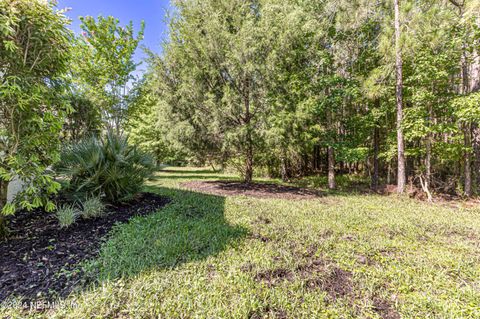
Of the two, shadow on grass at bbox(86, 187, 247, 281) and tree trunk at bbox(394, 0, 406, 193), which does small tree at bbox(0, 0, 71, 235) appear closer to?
shadow on grass at bbox(86, 187, 247, 281)

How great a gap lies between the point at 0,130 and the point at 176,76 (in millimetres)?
6970

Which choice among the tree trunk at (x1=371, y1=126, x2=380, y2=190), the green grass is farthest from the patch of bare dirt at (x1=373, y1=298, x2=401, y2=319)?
the tree trunk at (x1=371, y1=126, x2=380, y2=190)

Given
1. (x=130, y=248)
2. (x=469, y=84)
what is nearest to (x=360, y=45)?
(x=469, y=84)

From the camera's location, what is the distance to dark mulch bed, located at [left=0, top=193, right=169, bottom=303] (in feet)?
6.29

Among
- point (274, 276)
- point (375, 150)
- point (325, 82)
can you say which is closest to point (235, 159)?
point (325, 82)

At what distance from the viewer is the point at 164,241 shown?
287cm

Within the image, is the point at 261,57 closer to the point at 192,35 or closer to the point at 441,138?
the point at 192,35

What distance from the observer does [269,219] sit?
4.06 m

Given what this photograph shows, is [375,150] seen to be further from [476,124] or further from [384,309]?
[384,309]

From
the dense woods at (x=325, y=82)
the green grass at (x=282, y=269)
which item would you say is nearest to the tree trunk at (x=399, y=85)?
the dense woods at (x=325, y=82)

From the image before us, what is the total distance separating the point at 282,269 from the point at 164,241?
163 cm

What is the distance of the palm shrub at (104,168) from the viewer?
3.88 m

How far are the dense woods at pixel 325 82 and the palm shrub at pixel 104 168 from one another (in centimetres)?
383

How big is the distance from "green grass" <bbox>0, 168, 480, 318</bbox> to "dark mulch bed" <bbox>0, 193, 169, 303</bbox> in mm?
215
